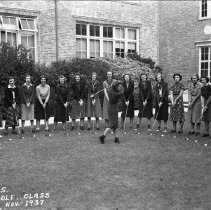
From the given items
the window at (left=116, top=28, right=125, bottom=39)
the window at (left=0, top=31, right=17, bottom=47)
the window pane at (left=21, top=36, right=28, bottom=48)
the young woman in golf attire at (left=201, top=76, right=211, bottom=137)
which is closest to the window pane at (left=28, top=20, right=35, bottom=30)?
the window pane at (left=21, top=36, right=28, bottom=48)

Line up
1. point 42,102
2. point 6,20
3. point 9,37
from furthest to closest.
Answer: point 9,37, point 6,20, point 42,102

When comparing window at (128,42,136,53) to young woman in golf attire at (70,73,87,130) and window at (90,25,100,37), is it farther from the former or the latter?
young woman in golf attire at (70,73,87,130)

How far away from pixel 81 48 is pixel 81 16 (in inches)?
61.8

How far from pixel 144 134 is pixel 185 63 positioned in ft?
40.7

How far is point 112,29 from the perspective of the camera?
60.2ft

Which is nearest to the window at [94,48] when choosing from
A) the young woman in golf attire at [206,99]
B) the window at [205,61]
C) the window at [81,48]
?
the window at [81,48]

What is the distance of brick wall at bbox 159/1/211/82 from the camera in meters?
20.2

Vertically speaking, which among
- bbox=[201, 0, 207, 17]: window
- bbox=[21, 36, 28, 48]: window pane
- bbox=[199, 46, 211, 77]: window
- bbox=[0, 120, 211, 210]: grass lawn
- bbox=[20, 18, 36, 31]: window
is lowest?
bbox=[0, 120, 211, 210]: grass lawn

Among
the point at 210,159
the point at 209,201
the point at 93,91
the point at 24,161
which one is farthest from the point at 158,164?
the point at 93,91

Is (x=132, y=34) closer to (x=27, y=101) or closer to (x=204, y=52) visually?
(x=204, y=52)

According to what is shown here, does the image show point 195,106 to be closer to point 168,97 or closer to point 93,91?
point 168,97

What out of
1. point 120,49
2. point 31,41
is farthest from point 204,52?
point 31,41

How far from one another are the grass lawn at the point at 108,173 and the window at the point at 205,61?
1209 centimetres

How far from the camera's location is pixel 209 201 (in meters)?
4.92
